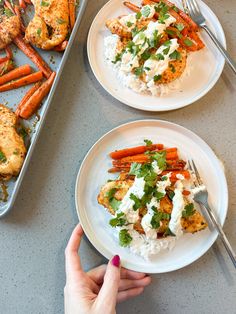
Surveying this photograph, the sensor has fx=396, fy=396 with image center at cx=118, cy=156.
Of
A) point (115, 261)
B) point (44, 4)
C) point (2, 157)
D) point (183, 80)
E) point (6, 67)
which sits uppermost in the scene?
point (44, 4)

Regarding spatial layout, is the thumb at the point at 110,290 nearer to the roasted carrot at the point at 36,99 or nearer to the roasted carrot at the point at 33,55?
the roasted carrot at the point at 36,99

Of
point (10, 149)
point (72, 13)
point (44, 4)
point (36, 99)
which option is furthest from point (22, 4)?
point (10, 149)

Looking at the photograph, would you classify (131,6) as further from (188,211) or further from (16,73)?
(188,211)

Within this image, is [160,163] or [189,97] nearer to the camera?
[160,163]

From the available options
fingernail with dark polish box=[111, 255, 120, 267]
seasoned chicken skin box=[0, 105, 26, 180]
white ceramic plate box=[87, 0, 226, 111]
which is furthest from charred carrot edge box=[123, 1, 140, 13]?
fingernail with dark polish box=[111, 255, 120, 267]

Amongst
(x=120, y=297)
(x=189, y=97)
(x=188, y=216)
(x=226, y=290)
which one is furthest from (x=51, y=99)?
(x=226, y=290)

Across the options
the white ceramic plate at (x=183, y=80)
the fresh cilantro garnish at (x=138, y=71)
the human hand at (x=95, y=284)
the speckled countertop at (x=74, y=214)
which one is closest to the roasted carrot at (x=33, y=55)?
the speckled countertop at (x=74, y=214)

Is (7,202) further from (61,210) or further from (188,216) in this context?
(188,216)
